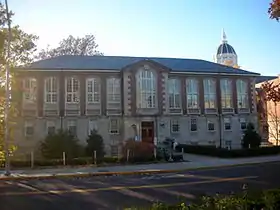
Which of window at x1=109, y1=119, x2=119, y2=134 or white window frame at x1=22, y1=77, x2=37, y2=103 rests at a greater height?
white window frame at x1=22, y1=77, x2=37, y2=103

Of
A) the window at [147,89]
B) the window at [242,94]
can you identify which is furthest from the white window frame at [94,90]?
the window at [242,94]

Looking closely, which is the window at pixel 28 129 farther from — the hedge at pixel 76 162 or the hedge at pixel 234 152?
the hedge at pixel 234 152

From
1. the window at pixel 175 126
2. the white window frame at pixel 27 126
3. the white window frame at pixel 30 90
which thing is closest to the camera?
the white window frame at pixel 27 126

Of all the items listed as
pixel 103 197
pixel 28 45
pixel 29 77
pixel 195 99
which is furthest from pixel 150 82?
pixel 103 197

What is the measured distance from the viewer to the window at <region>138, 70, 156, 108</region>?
42000mm

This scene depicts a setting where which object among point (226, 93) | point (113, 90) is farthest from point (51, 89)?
point (226, 93)

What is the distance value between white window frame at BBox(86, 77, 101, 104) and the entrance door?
20.0 ft

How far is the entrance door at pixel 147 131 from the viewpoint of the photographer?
41.8 meters

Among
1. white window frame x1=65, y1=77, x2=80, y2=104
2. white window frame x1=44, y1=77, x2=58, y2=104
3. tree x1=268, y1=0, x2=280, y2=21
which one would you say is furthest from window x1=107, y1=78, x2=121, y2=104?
tree x1=268, y1=0, x2=280, y2=21

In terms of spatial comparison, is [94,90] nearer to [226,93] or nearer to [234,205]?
[226,93]

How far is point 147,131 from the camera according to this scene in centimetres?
4206

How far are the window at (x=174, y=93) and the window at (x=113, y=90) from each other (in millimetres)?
6456

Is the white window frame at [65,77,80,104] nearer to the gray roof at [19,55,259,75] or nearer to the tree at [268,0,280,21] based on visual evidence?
the gray roof at [19,55,259,75]

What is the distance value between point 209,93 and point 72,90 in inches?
690
